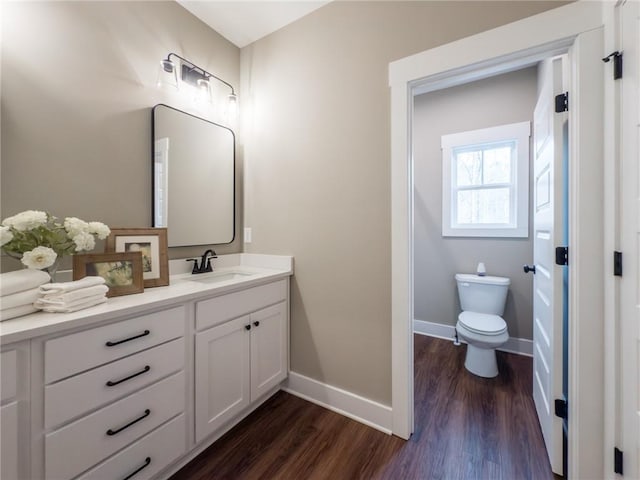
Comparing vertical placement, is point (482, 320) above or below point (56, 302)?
below

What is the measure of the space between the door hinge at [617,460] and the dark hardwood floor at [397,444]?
36 centimetres

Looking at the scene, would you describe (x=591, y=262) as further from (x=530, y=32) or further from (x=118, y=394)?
(x=118, y=394)

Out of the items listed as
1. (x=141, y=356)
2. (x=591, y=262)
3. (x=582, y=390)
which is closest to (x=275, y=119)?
(x=141, y=356)

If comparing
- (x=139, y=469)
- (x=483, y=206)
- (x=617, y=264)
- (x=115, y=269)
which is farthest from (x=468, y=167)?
(x=139, y=469)

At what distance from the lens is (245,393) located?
5.43 ft

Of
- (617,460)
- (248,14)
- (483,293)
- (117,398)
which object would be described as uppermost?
(248,14)

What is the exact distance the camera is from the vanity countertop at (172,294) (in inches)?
35.6

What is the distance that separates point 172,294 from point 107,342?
308mm

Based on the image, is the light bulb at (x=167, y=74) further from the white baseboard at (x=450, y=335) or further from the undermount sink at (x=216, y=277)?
the white baseboard at (x=450, y=335)

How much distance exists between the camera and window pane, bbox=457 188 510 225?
276cm

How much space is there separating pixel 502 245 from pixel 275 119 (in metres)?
2.42

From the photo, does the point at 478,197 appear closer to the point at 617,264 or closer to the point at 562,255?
the point at 562,255

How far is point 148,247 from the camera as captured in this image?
1.56m

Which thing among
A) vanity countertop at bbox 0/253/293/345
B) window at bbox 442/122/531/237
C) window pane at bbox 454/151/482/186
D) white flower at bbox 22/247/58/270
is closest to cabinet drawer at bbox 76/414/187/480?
vanity countertop at bbox 0/253/293/345
